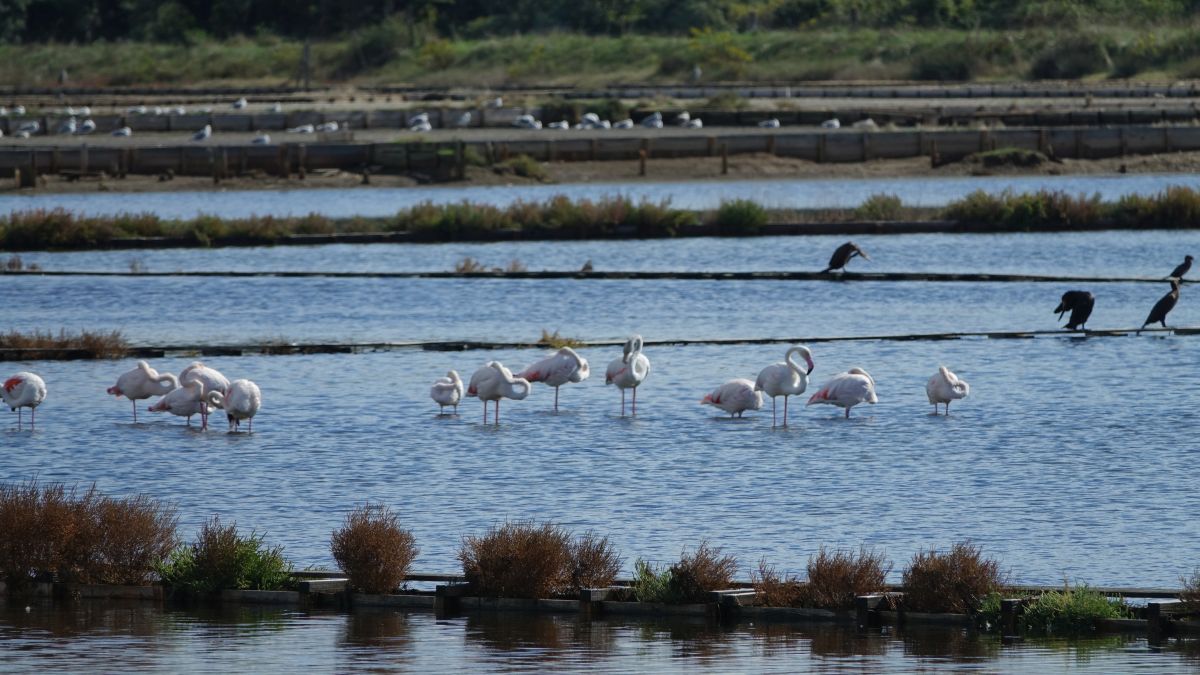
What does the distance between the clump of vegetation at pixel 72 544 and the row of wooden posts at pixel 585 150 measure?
156ft

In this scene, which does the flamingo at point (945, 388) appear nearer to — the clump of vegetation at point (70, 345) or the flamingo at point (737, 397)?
the flamingo at point (737, 397)

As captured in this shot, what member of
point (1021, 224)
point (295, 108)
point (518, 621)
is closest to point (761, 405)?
point (518, 621)

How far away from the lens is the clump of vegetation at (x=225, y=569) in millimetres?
15172

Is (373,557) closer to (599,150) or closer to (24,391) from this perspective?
(24,391)

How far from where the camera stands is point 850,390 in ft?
81.3

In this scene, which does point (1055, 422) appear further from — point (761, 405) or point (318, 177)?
point (318, 177)

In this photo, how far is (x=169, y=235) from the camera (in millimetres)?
48938

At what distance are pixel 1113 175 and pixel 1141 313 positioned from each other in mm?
26676

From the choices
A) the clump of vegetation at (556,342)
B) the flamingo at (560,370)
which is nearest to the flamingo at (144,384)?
the flamingo at (560,370)

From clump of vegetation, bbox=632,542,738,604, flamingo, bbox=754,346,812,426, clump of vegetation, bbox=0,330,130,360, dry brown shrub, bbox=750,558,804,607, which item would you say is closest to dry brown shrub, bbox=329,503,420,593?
clump of vegetation, bbox=632,542,738,604

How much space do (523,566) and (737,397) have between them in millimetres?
11045

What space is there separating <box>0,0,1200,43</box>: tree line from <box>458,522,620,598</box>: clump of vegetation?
305 ft

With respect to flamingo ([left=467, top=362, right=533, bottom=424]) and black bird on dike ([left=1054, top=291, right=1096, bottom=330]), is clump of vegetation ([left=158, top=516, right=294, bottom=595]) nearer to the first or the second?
flamingo ([left=467, top=362, right=533, bottom=424])

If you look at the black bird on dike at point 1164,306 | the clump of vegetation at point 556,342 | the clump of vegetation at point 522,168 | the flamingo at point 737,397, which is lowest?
the flamingo at point 737,397
